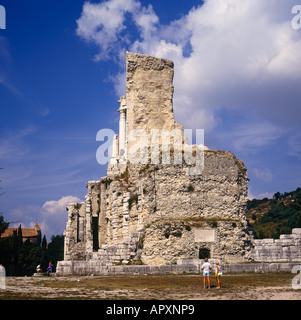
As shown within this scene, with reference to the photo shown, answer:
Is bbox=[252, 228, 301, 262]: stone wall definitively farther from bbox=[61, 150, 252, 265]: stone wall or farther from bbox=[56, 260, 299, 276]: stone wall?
bbox=[56, 260, 299, 276]: stone wall

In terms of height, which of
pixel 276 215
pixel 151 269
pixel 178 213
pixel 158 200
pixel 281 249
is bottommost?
pixel 151 269

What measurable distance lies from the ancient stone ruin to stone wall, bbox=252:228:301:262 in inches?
55.1

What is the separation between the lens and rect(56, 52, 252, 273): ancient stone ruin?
29.5m

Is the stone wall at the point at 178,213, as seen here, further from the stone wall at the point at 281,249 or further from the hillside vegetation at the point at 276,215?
the hillside vegetation at the point at 276,215

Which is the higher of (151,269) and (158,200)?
(158,200)

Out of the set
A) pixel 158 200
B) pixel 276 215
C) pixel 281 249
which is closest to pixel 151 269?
pixel 158 200

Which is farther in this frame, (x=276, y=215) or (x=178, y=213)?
(x=276, y=215)

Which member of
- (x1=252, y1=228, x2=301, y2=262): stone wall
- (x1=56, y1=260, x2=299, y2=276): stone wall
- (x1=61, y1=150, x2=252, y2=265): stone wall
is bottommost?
(x1=56, y1=260, x2=299, y2=276): stone wall

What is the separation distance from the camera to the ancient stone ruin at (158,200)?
96.7ft

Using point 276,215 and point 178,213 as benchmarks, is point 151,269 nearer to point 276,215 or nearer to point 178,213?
point 178,213

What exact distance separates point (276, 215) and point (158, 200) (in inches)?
1610

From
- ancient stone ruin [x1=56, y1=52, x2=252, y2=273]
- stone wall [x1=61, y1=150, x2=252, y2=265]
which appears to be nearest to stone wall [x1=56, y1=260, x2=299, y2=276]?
ancient stone ruin [x1=56, y1=52, x2=252, y2=273]

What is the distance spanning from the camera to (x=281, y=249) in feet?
107
